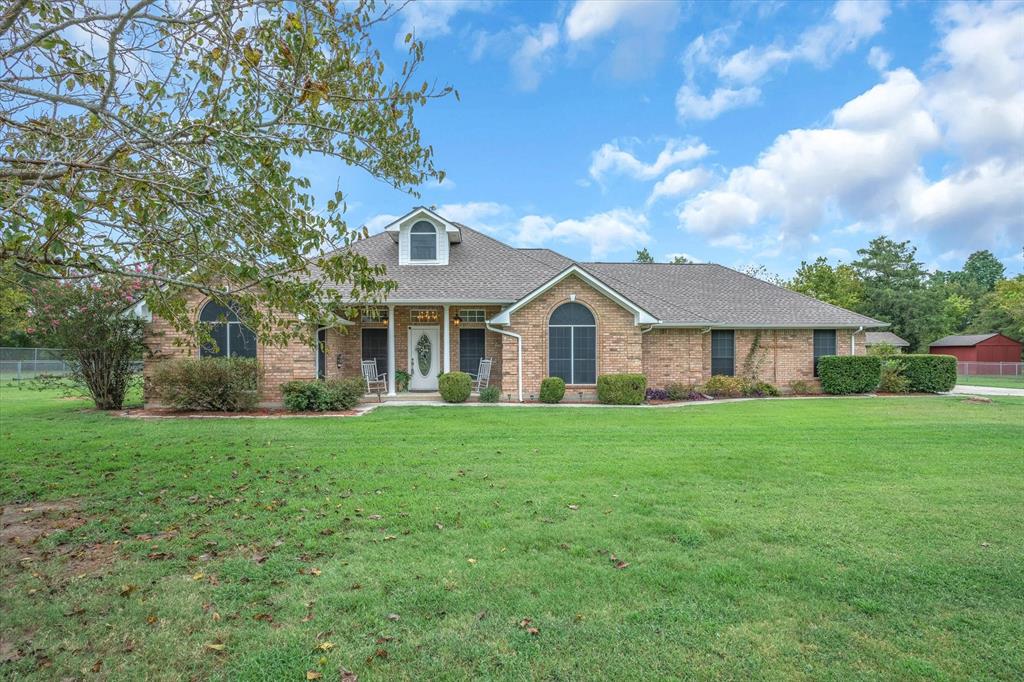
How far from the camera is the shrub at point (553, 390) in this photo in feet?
50.3

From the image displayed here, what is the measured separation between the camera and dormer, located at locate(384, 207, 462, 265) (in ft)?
60.3

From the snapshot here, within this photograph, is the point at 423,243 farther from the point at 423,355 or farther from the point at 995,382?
the point at 995,382

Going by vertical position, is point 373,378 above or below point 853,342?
below

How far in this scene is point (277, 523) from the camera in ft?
16.3

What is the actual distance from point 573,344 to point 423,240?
22.6 ft

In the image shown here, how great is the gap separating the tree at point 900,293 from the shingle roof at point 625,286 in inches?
1188

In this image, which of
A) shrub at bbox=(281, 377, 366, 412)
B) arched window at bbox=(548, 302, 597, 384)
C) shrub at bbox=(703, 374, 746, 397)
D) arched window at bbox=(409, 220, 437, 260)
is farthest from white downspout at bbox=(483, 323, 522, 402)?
shrub at bbox=(703, 374, 746, 397)

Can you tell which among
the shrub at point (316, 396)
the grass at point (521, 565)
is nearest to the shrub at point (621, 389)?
the grass at point (521, 565)

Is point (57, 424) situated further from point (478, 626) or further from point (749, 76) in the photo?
point (749, 76)

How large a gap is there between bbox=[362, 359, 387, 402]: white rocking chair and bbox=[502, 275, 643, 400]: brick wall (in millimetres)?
4108

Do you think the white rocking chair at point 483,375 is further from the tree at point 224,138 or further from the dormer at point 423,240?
the tree at point 224,138

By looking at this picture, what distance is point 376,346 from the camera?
17.9 meters

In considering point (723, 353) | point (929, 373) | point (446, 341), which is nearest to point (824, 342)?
point (929, 373)

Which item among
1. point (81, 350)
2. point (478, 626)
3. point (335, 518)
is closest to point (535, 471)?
point (335, 518)
